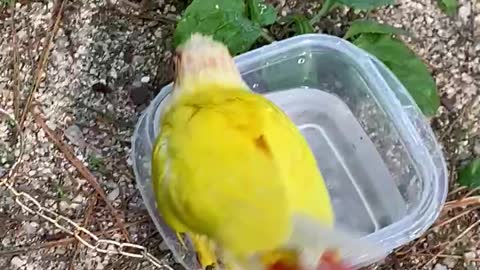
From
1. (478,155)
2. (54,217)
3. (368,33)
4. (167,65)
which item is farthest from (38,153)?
(478,155)

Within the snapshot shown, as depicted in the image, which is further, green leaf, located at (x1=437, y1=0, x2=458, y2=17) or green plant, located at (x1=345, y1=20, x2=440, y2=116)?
green leaf, located at (x1=437, y1=0, x2=458, y2=17)

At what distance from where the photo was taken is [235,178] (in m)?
1.40

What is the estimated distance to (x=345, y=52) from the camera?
66.8 inches

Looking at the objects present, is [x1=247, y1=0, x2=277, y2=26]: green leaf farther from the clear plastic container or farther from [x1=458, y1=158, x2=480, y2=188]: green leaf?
[x1=458, y1=158, x2=480, y2=188]: green leaf

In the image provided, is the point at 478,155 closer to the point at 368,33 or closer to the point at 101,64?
the point at 368,33

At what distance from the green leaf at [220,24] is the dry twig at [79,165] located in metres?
0.25

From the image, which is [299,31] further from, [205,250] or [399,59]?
[205,250]

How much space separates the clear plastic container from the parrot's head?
9 centimetres

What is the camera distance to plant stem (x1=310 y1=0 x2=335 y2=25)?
5.85 ft

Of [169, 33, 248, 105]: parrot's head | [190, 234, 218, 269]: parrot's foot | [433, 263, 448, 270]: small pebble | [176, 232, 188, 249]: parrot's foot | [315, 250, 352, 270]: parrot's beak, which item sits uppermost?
[169, 33, 248, 105]: parrot's head

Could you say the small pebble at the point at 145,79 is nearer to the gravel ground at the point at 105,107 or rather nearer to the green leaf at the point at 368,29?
the gravel ground at the point at 105,107

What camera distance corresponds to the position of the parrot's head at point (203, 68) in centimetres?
154

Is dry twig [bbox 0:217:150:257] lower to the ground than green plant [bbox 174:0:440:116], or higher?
lower

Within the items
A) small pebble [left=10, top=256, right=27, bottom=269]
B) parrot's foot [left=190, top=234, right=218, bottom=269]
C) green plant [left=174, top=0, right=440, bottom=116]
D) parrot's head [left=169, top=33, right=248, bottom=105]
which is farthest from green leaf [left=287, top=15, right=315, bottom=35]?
small pebble [left=10, top=256, right=27, bottom=269]
